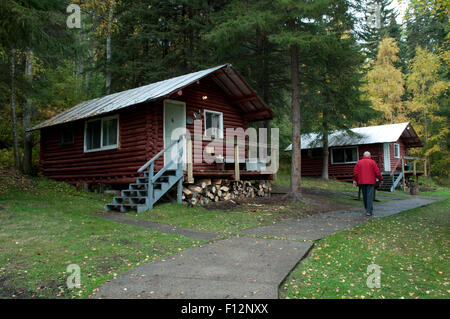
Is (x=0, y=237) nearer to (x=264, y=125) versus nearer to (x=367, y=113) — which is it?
(x=264, y=125)

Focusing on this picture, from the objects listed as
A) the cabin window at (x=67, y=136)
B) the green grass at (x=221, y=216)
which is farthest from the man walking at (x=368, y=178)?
the cabin window at (x=67, y=136)

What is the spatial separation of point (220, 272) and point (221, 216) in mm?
4810

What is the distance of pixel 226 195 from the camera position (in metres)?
12.1

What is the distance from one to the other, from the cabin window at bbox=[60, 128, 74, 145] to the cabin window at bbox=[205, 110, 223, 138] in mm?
6261

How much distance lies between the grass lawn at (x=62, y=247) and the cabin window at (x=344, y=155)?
21.8 m

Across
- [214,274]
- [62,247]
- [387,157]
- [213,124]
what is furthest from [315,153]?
[214,274]

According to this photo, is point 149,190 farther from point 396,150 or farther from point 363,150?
point 396,150

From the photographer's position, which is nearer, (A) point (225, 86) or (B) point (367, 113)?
(A) point (225, 86)

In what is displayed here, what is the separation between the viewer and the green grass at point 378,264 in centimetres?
386

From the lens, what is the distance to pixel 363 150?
85.0 ft

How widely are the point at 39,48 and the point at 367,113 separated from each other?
1807 centimetres

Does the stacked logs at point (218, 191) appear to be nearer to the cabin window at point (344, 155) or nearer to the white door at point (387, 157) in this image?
the cabin window at point (344, 155)

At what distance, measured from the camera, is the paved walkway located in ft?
12.1
